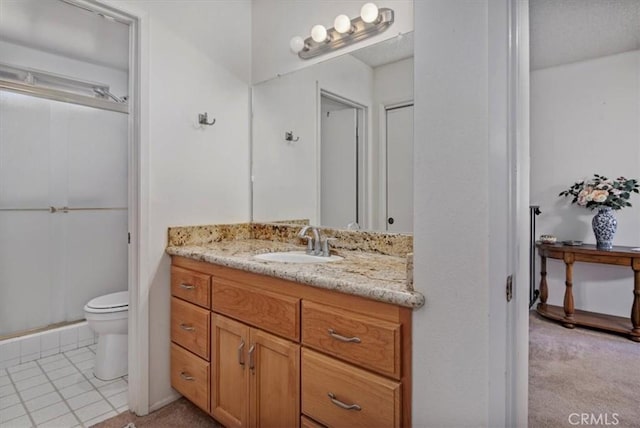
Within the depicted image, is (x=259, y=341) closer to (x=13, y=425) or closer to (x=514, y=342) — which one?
(x=514, y=342)

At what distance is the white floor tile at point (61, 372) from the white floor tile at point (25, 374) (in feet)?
0.27

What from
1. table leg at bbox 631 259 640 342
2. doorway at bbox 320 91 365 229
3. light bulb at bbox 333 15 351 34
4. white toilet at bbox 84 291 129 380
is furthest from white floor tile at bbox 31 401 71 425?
table leg at bbox 631 259 640 342

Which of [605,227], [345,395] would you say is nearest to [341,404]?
[345,395]

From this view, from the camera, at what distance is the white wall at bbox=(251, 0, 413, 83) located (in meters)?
1.65

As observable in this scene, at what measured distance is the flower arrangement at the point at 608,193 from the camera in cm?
269

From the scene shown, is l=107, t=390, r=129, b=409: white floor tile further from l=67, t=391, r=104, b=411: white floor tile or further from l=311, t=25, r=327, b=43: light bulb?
l=311, t=25, r=327, b=43: light bulb

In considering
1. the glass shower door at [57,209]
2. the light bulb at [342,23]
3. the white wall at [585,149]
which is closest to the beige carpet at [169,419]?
the glass shower door at [57,209]

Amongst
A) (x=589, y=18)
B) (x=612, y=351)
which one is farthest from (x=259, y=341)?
(x=589, y=18)

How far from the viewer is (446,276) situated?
33.8 inches

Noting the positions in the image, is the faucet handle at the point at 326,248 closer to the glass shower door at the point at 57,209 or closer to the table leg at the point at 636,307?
the glass shower door at the point at 57,209

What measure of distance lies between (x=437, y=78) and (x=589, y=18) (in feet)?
7.56

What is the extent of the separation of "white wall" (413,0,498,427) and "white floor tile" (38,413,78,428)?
1.73 meters

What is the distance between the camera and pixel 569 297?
2.81 meters

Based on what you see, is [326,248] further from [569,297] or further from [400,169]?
[569,297]
